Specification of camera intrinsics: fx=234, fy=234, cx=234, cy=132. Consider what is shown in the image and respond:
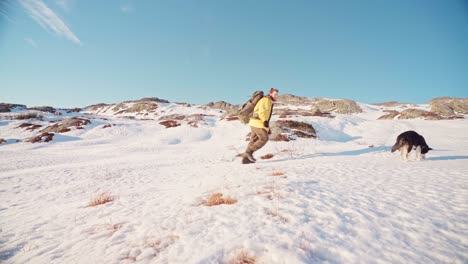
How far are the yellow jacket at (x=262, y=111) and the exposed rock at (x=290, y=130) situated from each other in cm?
938

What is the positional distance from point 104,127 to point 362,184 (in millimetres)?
30478

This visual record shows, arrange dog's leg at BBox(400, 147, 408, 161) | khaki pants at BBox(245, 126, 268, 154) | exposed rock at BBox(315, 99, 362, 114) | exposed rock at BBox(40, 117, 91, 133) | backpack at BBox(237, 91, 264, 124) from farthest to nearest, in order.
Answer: exposed rock at BBox(315, 99, 362, 114)
exposed rock at BBox(40, 117, 91, 133)
backpack at BBox(237, 91, 264, 124)
dog's leg at BBox(400, 147, 408, 161)
khaki pants at BBox(245, 126, 268, 154)

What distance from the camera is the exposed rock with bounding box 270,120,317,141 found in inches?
770

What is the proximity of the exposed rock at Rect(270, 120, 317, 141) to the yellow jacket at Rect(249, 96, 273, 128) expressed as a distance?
9.38 meters

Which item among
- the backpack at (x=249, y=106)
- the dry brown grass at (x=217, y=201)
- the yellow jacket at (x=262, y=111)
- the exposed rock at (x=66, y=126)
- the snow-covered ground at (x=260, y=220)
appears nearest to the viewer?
the snow-covered ground at (x=260, y=220)

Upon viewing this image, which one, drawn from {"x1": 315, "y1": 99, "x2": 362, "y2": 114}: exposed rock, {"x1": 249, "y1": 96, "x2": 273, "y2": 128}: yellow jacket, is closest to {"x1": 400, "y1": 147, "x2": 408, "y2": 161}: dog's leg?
{"x1": 249, "y1": 96, "x2": 273, "y2": 128}: yellow jacket

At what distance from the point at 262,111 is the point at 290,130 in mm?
13014

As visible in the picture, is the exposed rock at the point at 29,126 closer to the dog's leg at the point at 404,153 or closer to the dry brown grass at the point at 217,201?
the dry brown grass at the point at 217,201

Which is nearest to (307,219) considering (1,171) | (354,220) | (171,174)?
(354,220)

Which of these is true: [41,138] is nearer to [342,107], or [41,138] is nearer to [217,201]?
[217,201]

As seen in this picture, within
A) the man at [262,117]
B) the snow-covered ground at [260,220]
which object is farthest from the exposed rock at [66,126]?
the man at [262,117]

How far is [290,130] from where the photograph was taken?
22.2 meters

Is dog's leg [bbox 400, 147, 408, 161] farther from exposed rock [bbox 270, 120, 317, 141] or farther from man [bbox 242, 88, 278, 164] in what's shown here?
exposed rock [bbox 270, 120, 317, 141]

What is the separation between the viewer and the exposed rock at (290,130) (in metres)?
19.6
